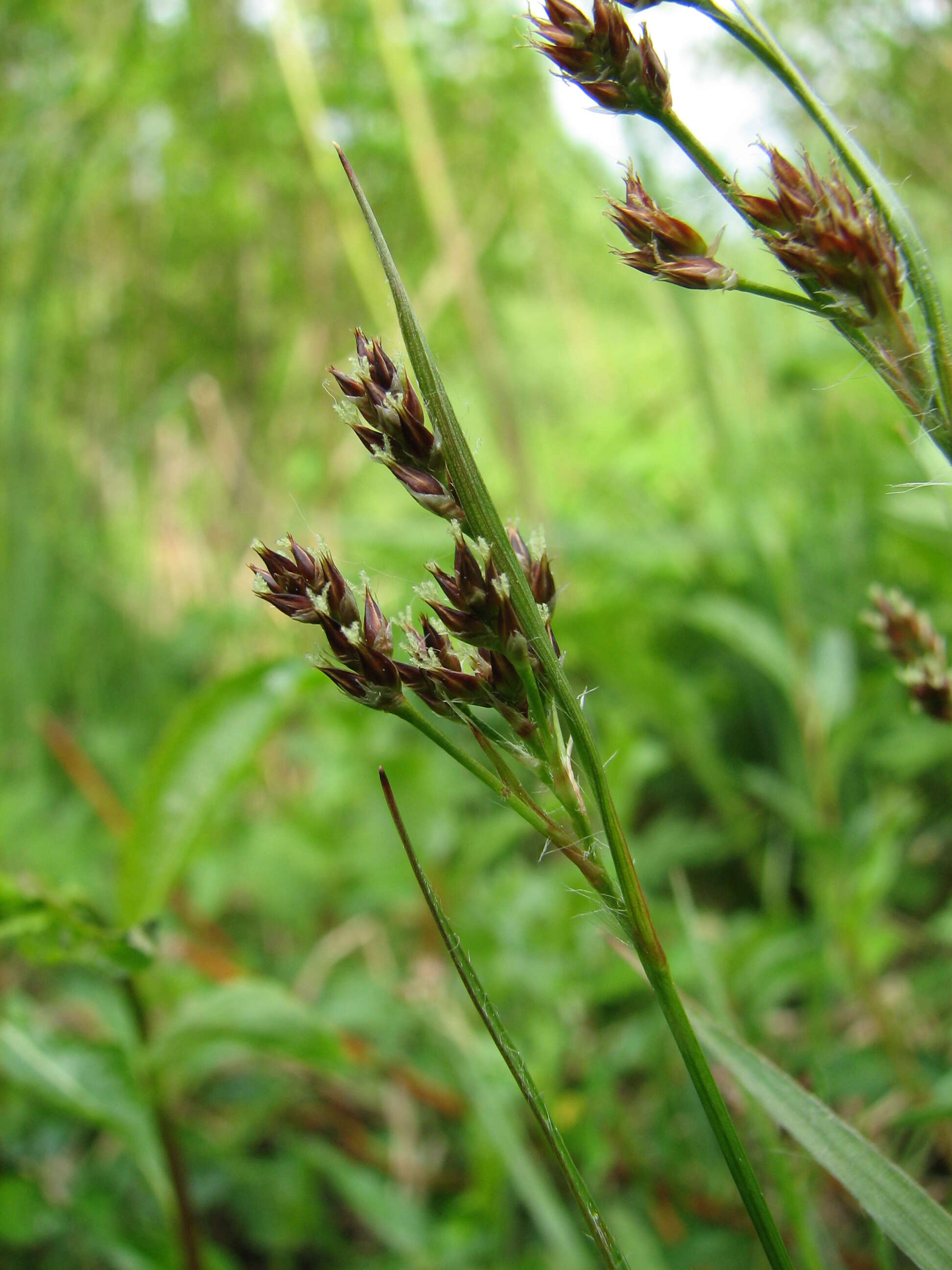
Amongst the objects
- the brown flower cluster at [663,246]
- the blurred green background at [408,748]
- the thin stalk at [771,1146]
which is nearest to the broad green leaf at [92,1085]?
the blurred green background at [408,748]

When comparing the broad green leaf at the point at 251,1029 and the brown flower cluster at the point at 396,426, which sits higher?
the brown flower cluster at the point at 396,426

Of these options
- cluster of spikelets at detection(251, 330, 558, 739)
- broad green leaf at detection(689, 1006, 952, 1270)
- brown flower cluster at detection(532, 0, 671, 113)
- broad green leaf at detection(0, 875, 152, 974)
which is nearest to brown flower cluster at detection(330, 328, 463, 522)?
cluster of spikelets at detection(251, 330, 558, 739)

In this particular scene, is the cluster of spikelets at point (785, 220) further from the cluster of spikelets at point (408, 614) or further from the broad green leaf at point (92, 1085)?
the broad green leaf at point (92, 1085)

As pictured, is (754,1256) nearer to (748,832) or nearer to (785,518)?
(748,832)

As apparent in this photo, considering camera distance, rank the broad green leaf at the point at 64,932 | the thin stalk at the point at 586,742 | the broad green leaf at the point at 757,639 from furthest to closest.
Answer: the broad green leaf at the point at 757,639 < the broad green leaf at the point at 64,932 < the thin stalk at the point at 586,742

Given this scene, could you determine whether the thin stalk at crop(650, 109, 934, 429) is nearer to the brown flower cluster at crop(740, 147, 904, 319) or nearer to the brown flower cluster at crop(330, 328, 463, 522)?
the brown flower cluster at crop(740, 147, 904, 319)

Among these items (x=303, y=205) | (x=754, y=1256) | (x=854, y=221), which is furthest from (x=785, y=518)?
(x=303, y=205)
